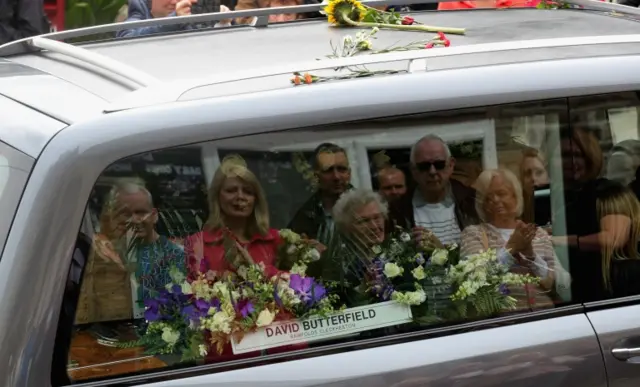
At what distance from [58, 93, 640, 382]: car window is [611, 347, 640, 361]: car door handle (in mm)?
159

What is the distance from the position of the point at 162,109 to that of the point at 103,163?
191 mm

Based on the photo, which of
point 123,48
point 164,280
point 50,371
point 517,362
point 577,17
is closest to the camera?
point 50,371

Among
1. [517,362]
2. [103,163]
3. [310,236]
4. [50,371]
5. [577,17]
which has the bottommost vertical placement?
[517,362]

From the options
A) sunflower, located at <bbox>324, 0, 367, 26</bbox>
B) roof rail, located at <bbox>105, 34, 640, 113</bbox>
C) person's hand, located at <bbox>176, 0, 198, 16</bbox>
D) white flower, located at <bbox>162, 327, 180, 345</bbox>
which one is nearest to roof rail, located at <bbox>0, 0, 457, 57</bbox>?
sunflower, located at <bbox>324, 0, 367, 26</bbox>

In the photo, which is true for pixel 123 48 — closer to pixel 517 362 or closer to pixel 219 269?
pixel 219 269

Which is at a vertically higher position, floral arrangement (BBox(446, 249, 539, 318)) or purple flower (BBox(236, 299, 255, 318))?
purple flower (BBox(236, 299, 255, 318))

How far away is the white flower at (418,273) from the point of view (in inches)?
113

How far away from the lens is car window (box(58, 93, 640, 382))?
8.49 feet

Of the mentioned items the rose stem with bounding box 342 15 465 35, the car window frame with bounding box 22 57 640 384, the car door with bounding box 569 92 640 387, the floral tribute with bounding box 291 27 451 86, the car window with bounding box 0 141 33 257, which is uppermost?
the rose stem with bounding box 342 15 465 35

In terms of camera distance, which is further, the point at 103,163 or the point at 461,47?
the point at 461,47

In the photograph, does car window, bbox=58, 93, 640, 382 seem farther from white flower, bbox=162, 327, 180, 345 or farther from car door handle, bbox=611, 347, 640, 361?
car door handle, bbox=611, 347, 640, 361

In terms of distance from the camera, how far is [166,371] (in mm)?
2594

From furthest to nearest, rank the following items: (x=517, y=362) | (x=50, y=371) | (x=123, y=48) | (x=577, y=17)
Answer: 1. (x=577, y=17)
2. (x=123, y=48)
3. (x=517, y=362)
4. (x=50, y=371)

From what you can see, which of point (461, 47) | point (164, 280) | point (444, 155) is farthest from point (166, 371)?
point (461, 47)
